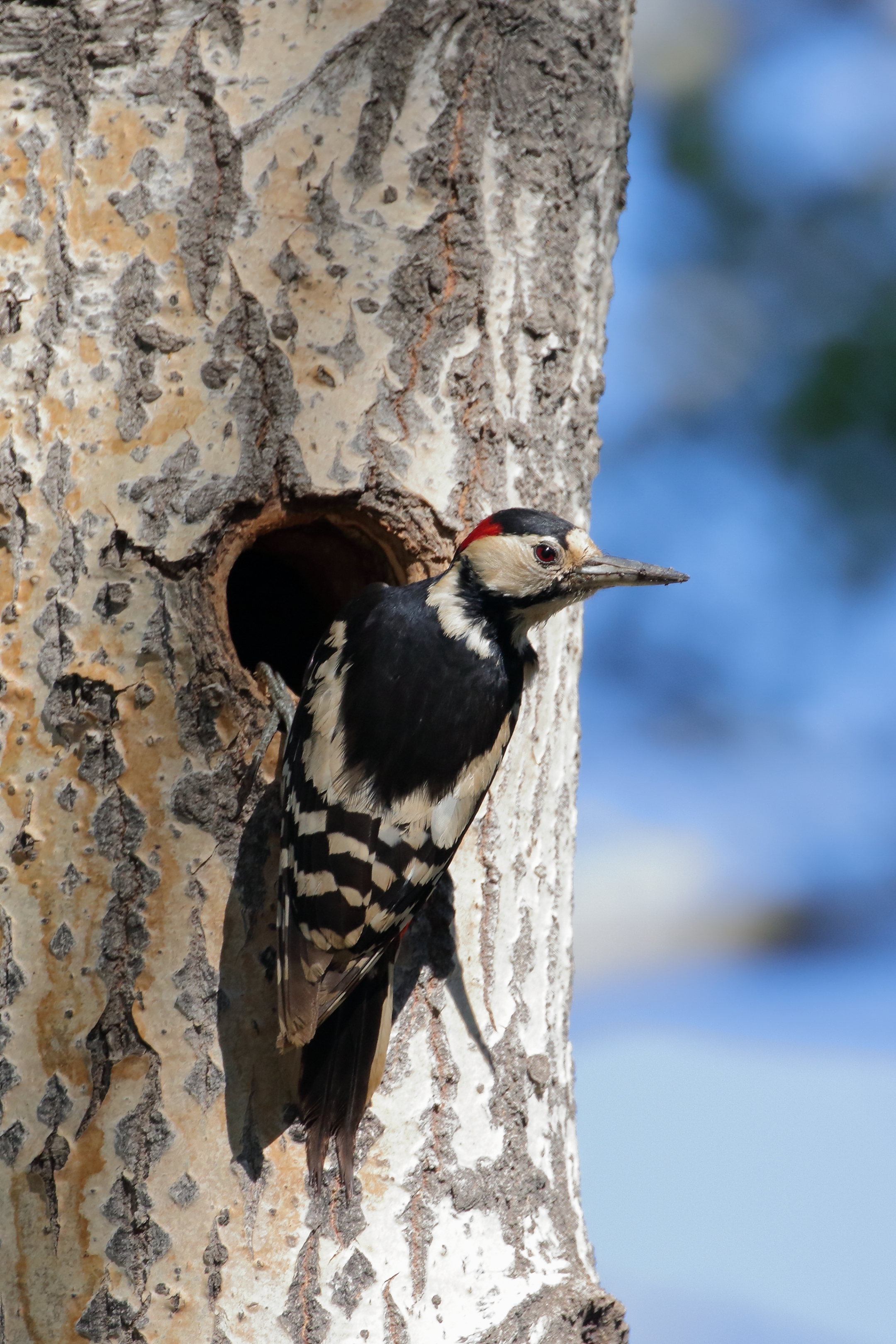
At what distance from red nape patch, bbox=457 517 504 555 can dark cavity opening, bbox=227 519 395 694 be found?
20cm

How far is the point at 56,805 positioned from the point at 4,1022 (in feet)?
0.98

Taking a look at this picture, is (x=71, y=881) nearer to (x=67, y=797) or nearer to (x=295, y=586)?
(x=67, y=797)

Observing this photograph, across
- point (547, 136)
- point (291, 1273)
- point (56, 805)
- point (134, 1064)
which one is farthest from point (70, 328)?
point (291, 1273)

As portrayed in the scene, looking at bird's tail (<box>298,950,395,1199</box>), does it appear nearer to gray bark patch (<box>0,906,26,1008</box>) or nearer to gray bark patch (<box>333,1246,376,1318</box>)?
gray bark patch (<box>333,1246,376,1318</box>)

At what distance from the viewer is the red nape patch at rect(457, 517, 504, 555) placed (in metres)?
2.02

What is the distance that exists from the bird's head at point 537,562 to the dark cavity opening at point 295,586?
0.24 meters

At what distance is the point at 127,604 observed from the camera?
1.93m

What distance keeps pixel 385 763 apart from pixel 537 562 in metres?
0.39

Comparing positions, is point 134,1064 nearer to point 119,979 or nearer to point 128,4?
point 119,979

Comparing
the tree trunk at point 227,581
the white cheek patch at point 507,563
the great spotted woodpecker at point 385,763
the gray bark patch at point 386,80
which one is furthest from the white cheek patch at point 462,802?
the gray bark patch at point 386,80

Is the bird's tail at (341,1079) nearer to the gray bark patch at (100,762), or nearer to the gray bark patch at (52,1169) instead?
the gray bark patch at (52,1169)

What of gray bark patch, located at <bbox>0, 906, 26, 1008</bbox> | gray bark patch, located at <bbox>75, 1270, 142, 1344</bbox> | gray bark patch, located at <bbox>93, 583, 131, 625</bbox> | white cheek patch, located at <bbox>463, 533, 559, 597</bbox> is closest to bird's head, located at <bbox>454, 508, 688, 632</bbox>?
white cheek patch, located at <bbox>463, 533, 559, 597</bbox>

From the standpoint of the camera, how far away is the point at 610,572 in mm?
2062

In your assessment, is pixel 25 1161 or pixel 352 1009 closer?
pixel 25 1161
